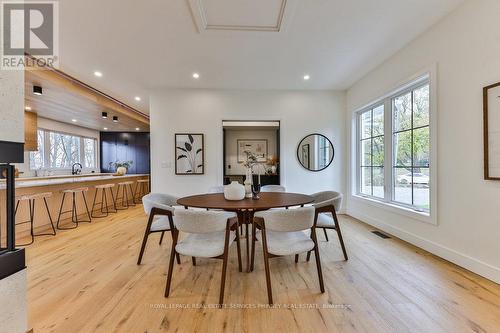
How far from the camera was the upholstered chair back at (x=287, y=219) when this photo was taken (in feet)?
6.01

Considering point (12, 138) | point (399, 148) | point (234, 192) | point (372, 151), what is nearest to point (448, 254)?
point (399, 148)

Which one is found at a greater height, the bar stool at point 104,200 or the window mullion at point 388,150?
the window mullion at point 388,150

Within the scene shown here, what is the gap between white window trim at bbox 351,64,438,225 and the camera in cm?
271

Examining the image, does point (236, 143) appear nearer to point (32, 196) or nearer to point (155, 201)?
point (155, 201)

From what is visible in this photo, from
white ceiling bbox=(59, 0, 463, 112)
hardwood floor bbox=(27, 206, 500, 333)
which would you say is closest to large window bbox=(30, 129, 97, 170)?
white ceiling bbox=(59, 0, 463, 112)

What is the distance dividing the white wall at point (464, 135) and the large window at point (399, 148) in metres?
0.29

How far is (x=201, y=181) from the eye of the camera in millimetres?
4719

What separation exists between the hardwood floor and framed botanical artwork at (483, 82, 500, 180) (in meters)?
1.03

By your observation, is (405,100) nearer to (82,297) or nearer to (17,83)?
(17,83)

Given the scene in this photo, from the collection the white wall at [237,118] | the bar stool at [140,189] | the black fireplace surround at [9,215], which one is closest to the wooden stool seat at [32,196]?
the white wall at [237,118]

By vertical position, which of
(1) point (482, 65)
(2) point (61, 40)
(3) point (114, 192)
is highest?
(2) point (61, 40)

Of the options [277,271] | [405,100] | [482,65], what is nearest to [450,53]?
[482,65]

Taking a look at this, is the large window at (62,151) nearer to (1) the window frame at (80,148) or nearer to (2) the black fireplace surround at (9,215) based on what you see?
(1) the window frame at (80,148)

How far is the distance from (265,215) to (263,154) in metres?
4.24
